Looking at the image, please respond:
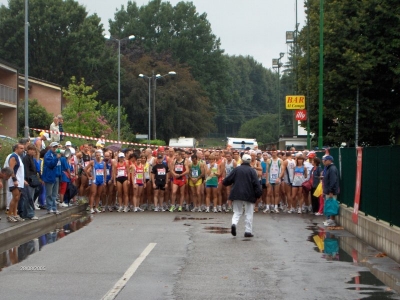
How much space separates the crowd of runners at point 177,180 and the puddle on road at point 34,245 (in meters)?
4.03

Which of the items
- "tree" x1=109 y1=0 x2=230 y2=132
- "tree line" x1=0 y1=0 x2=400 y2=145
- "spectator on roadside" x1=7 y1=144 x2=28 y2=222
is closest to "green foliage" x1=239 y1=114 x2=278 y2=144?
"tree line" x1=0 y1=0 x2=400 y2=145

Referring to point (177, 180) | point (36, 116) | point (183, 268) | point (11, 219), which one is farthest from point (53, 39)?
point (183, 268)

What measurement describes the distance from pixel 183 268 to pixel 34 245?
4147mm

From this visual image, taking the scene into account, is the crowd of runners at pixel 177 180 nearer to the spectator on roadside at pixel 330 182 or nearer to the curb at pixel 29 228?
the curb at pixel 29 228

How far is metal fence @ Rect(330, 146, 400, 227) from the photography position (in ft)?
47.6

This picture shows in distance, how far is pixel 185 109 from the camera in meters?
88.6

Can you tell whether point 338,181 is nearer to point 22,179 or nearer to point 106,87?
point 22,179

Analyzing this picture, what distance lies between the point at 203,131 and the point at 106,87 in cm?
1190

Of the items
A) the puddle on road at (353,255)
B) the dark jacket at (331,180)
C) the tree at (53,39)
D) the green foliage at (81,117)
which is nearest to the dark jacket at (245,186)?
the puddle on road at (353,255)

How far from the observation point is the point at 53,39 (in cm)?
8144

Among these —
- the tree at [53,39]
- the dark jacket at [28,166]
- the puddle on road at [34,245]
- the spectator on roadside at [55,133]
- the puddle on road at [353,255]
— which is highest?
the tree at [53,39]

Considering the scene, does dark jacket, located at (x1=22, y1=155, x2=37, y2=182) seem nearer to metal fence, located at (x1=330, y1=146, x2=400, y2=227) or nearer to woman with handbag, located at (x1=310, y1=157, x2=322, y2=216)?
metal fence, located at (x1=330, y1=146, x2=400, y2=227)

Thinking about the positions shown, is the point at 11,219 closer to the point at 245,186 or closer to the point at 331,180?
the point at 245,186

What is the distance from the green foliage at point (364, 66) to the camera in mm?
40375
